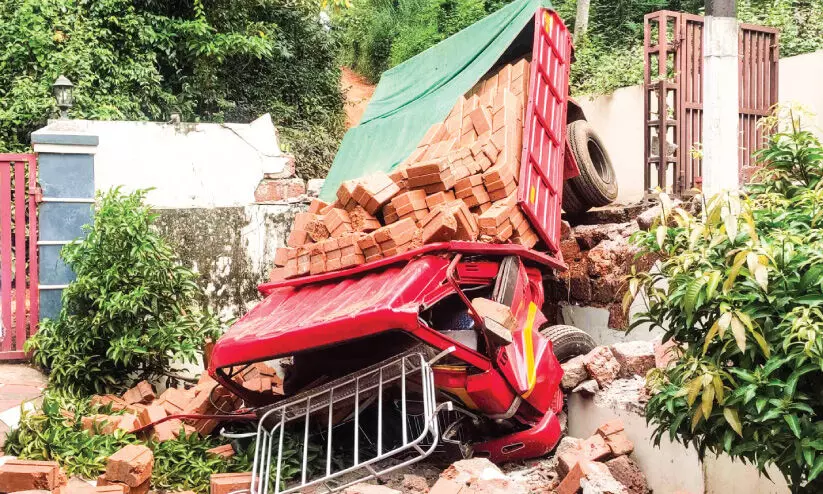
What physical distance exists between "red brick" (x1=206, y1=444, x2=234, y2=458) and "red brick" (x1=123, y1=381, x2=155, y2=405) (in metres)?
1.07

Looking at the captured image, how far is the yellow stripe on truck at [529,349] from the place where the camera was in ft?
16.3

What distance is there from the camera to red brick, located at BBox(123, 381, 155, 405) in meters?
6.11

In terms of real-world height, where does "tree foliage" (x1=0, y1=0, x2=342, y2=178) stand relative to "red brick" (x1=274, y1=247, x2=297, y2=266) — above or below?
above

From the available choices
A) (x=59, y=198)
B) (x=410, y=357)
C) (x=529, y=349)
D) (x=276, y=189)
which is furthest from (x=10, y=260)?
(x=529, y=349)

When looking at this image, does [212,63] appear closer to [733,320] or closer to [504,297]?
[504,297]

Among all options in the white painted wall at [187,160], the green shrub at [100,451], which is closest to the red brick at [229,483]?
the green shrub at [100,451]

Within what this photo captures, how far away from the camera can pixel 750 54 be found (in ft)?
25.0

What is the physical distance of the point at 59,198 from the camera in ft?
22.0

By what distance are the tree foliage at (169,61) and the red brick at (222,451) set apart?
5.83 meters

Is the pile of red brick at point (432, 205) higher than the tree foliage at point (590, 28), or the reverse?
the tree foliage at point (590, 28)

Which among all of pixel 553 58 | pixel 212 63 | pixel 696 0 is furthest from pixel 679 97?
pixel 696 0

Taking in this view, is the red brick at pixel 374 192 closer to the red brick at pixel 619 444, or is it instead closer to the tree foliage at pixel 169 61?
the red brick at pixel 619 444

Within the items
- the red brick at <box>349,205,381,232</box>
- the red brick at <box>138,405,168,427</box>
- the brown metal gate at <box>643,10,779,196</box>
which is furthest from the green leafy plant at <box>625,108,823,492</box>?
the brown metal gate at <box>643,10,779,196</box>

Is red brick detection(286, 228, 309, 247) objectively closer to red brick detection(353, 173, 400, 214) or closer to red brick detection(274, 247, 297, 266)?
red brick detection(274, 247, 297, 266)
